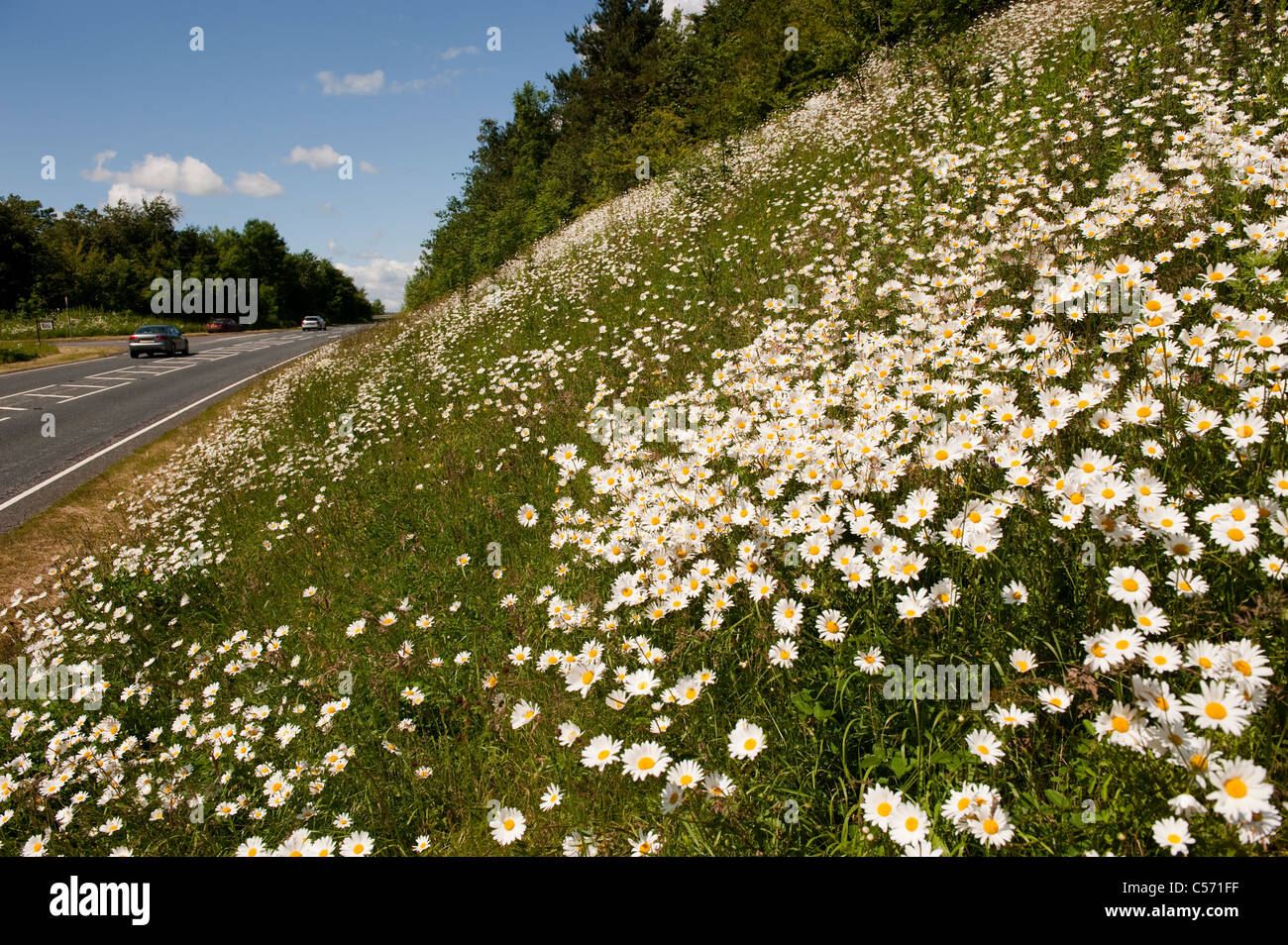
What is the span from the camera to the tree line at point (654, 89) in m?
18.6

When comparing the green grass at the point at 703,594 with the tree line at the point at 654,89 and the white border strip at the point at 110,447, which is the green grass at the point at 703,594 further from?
the tree line at the point at 654,89

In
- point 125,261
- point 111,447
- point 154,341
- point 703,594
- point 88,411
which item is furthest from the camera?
point 125,261

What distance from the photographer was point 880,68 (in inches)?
587

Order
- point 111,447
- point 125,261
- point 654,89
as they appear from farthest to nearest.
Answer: point 125,261 → point 654,89 → point 111,447

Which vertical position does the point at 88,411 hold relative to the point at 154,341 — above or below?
below

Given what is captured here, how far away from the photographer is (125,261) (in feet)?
170

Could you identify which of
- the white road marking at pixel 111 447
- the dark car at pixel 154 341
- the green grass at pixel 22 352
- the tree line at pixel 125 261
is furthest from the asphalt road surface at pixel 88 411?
the tree line at pixel 125 261

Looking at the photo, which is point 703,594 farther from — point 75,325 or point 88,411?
point 75,325

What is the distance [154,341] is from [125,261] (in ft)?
131

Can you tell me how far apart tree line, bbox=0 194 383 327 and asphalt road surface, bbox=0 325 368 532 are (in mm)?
30070

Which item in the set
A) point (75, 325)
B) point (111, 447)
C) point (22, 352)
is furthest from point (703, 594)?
point (75, 325)

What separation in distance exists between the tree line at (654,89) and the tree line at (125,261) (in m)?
31.0
